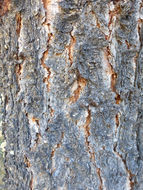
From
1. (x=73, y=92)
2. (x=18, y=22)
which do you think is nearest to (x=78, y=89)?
(x=73, y=92)

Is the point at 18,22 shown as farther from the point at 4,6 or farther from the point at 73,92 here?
the point at 73,92

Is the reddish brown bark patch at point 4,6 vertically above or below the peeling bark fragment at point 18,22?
above

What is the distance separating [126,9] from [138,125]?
510 mm

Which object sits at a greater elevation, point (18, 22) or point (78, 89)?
point (18, 22)

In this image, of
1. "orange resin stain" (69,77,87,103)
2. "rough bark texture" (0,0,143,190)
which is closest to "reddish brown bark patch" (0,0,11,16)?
"rough bark texture" (0,0,143,190)

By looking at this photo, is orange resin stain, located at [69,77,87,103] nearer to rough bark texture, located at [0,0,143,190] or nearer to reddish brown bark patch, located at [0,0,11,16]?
rough bark texture, located at [0,0,143,190]

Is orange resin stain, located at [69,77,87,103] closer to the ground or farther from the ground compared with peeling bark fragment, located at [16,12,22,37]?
closer to the ground

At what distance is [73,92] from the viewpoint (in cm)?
84

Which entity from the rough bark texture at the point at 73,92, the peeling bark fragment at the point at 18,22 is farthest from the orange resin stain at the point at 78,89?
the peeling bark fragment at the point at 18,22

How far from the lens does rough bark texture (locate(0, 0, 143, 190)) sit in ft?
2.60

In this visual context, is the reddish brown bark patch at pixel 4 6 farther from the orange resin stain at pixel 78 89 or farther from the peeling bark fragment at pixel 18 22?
the orange resin stain at pixel 78 89

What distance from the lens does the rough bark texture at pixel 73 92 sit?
79 cm

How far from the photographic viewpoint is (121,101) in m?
0.87

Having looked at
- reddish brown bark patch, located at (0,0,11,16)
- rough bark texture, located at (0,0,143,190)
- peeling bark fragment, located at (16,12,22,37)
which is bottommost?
rough bark texture, located at (0,0,143,190)
